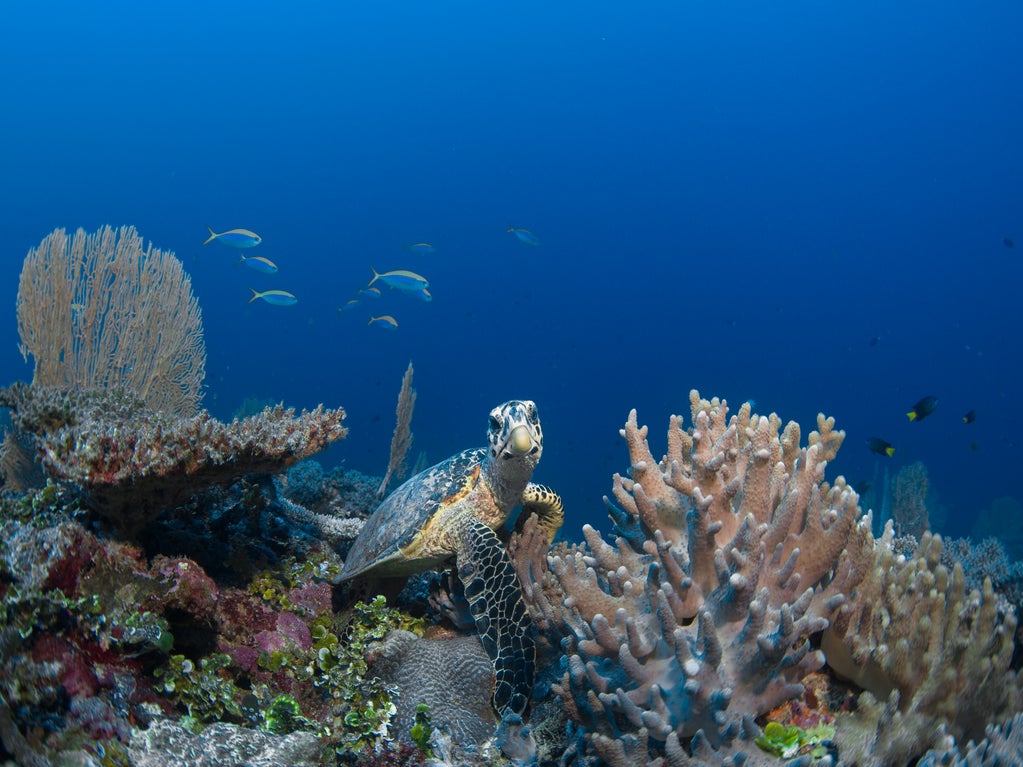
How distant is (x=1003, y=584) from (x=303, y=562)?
552 cm

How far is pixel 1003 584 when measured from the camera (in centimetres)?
410

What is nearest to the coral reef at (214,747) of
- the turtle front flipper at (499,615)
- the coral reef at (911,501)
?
the turtle front flipper at (499,615)

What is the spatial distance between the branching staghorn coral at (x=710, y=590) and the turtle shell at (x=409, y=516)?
152 cm

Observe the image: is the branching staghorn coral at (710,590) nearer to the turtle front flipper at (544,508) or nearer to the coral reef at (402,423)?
the turtle front flipper at (544,508)

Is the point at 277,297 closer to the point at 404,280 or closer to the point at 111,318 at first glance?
the point at 404,280

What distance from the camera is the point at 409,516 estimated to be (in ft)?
13.0

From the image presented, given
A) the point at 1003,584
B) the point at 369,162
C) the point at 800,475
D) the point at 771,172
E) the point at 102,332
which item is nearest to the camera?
the point at 800,475

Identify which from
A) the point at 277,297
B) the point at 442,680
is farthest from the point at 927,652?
the point at 277,297

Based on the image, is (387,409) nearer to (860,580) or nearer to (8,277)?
(860,580)

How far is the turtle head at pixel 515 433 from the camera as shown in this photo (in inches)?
146

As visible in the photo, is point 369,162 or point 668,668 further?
point 369,162

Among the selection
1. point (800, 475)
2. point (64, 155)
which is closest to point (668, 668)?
point (800, 475)

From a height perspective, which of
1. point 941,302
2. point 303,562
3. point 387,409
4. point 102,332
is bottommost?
point 303,562

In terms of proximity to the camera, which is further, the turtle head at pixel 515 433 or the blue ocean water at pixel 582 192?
the blue ocean water at pixel 582 192
